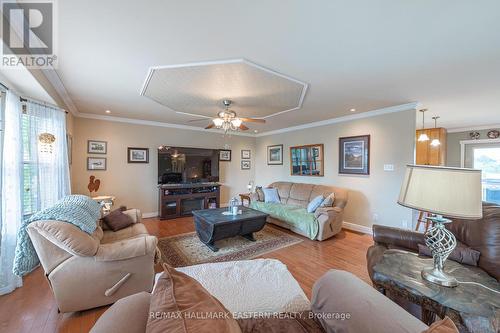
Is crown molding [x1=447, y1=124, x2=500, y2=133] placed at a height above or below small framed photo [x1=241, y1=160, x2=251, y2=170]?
above

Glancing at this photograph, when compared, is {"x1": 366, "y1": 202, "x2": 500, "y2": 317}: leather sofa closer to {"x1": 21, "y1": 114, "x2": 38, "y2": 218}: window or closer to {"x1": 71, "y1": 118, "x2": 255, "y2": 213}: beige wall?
{"x1": 21, "y1": 114, "x2": 38, "y2": 218}: window

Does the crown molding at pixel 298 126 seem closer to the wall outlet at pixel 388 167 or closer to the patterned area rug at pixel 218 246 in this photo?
the wall outlet at pixel 388 167

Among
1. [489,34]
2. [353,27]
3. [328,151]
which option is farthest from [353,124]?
[353,27]

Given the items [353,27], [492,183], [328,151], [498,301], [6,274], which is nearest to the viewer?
[498,301]

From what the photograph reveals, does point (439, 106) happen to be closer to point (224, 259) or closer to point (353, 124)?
point (353, 124)

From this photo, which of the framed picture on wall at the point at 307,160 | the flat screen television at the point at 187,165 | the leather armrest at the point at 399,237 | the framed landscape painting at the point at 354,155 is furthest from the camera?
the flat screen television at the point at 187,165

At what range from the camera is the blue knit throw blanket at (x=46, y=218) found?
1.67m

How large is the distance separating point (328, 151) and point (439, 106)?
203 centimetres

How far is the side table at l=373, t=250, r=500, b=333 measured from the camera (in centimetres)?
99

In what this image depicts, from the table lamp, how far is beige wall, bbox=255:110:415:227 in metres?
2.68

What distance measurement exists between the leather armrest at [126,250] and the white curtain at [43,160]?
57.9 inches

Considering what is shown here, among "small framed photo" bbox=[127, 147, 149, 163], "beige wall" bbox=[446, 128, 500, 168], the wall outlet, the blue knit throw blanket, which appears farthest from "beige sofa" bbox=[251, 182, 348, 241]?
"beige wall" bbox=[446, 128, 500, 168]

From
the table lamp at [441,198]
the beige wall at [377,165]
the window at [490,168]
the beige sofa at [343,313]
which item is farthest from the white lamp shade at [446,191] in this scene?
the window at [490,168]

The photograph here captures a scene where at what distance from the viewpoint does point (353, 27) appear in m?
1.59
